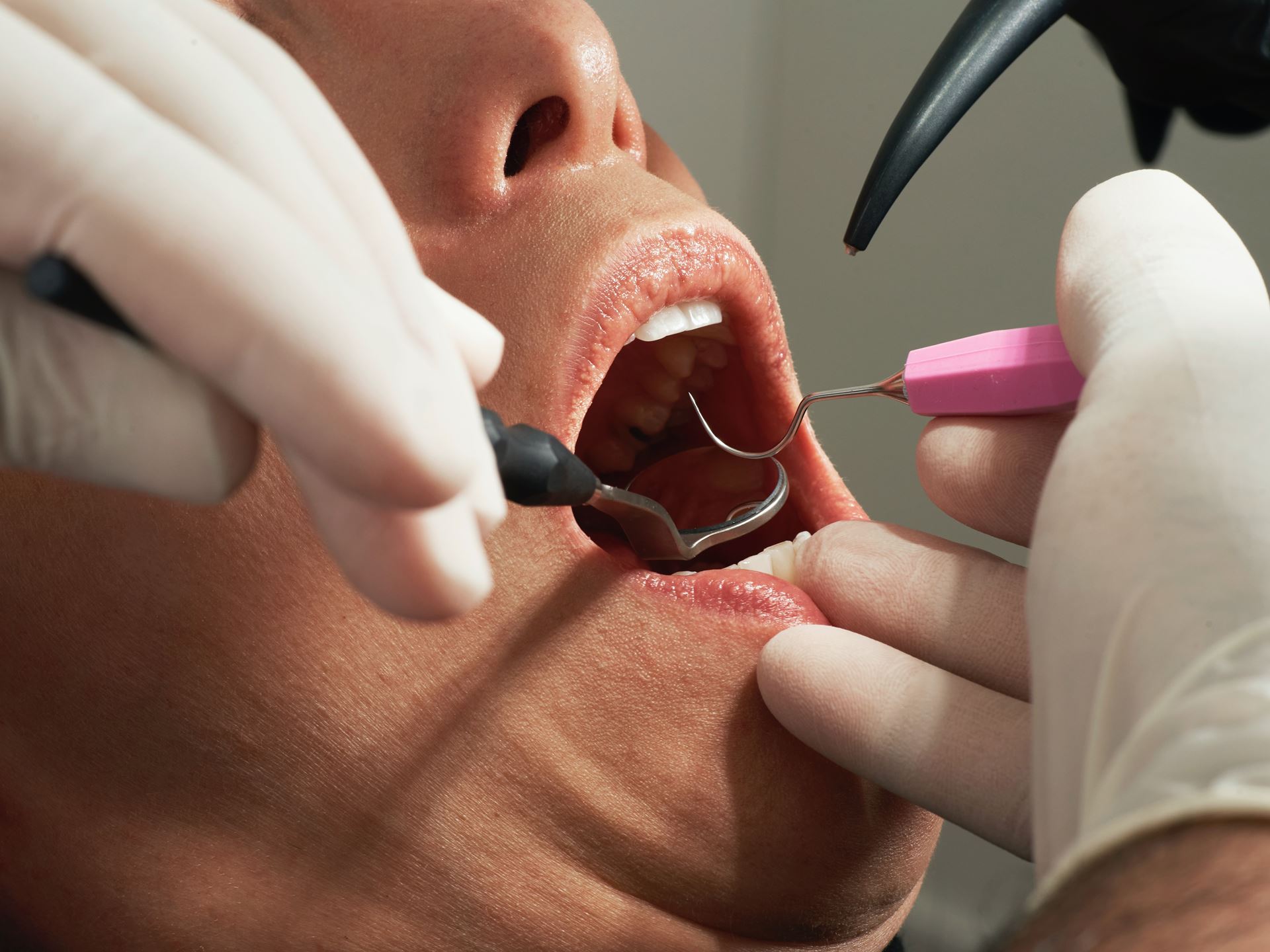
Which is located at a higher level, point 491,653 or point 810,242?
point 491,653

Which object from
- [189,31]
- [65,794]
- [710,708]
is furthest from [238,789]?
[189,31]

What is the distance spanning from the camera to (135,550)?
0.57 m

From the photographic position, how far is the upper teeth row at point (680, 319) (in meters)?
0.75

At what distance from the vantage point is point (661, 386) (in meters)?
0.88

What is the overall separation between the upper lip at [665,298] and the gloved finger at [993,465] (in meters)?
0.18

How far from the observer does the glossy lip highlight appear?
2.21 ft

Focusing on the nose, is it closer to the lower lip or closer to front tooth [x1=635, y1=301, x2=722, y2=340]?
front tooth [x1=635, y1=301, x2=722, y2=340]

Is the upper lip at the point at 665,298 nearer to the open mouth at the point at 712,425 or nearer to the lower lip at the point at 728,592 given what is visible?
the open mouth at the point at 712,425

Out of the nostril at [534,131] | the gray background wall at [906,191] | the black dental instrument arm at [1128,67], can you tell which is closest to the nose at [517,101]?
the nostril at [534,131]

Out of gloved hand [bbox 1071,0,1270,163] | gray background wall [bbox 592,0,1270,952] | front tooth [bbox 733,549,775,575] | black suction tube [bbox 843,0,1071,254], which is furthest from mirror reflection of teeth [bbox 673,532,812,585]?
gray background wall [bbox 592,0,1270,952]

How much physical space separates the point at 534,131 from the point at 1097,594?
48 cm

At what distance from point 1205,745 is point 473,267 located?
19.4 inches

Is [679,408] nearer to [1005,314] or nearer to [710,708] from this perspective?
[710,708]

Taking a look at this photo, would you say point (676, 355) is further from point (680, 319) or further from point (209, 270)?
point (209, 270)
